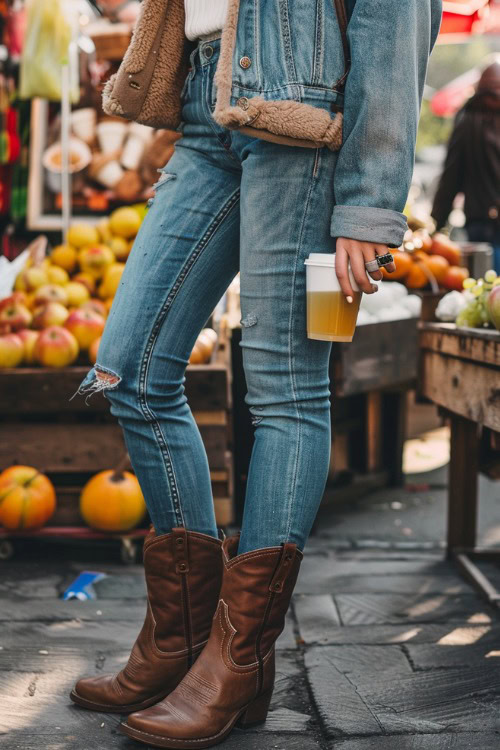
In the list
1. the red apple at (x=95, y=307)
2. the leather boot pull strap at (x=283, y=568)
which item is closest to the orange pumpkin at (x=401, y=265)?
the red apple at (x=95, y=307)

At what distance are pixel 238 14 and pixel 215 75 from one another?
125 millimetres

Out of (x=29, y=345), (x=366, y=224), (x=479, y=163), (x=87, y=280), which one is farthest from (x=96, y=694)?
(x=479, y=163)

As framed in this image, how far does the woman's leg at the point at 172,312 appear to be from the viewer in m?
1.88

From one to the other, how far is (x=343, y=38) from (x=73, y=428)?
6.50 feet

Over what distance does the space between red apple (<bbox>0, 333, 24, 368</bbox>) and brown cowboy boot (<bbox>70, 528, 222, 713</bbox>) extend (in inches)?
63.0

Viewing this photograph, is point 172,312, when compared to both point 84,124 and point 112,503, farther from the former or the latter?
point 84,124

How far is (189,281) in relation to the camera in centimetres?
191

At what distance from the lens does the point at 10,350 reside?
338 centimetres

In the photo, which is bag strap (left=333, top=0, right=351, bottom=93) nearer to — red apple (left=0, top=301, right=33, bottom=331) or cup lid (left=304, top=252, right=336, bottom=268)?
cup lid (left=304, top=252, right=336, bottom=268)

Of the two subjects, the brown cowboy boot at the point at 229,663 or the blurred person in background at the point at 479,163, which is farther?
the blurred person in background at the point at 479,163

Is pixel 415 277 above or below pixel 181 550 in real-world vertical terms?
above

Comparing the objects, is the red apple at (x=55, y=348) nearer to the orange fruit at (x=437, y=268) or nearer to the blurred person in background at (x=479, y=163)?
the orange fruit at (x=437, y=268)

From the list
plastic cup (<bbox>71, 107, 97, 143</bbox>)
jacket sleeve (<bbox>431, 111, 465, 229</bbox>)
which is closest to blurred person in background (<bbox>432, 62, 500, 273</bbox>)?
jacket sleeve (<bbox>431, 111, 465, 229</bbox>)

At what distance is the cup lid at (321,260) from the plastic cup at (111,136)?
405cm
